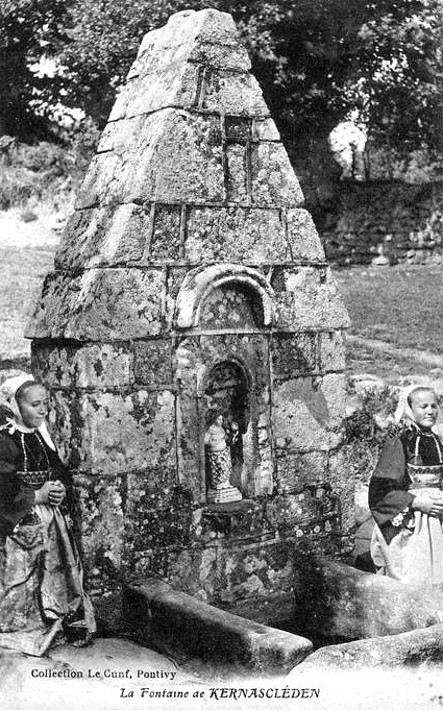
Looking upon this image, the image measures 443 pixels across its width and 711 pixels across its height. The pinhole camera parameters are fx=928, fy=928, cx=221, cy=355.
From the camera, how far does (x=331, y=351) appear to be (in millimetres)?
6094

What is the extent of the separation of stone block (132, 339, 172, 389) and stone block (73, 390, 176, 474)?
6 centimetres

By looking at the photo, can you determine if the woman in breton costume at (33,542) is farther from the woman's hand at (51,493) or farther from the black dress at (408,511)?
the black dress at (408,511)

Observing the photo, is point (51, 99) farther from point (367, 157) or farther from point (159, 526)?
point (159, 526)

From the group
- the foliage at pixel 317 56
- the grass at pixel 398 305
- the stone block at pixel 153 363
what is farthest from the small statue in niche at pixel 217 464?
the foliage at pixel 317 56

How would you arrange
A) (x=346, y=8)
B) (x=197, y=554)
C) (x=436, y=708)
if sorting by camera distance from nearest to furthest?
(x=436, y=708) → (x=197, y=554) → (x=346, y=8)

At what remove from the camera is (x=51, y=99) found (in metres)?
14.1

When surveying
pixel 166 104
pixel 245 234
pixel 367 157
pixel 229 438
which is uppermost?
pixel 367 157

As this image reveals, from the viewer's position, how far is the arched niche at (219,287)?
5355 millimetres

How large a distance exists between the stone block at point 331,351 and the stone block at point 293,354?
0.18ft

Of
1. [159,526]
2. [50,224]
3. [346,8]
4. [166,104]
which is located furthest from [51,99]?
[159,526]

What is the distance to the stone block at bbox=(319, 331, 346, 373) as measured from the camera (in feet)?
19.8

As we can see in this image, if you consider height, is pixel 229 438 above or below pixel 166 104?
below

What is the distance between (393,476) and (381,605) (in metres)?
0.81

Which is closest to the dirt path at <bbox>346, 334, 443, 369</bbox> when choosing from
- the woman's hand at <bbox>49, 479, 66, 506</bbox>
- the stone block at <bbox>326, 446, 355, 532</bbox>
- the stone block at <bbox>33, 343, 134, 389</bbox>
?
the stone block at <bbox>326, 446, 355, 532</bbox>
